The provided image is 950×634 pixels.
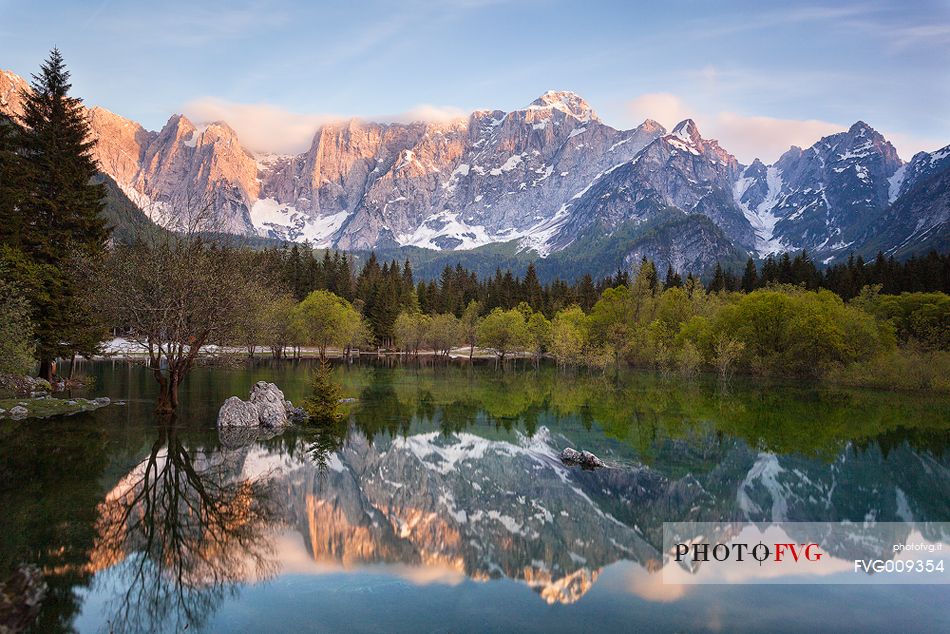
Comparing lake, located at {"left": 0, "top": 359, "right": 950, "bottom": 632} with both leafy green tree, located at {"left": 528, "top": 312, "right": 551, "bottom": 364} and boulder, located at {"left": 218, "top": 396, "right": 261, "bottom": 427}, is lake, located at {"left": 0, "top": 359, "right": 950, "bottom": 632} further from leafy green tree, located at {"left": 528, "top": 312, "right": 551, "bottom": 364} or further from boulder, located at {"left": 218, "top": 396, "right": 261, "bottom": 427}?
leafy green tree, located at {"left": 528, "top": 312, "right": 551, "bottom": 364}

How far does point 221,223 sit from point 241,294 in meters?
8.19

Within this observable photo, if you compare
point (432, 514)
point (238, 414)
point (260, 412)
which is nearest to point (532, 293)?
point (260, 412)

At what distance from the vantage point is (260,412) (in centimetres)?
3438

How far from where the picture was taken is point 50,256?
131 feet

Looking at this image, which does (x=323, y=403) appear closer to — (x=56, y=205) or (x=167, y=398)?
(x=167, y=398)

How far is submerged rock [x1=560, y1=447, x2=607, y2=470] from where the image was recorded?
84.5 feet

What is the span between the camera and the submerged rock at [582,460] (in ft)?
84.5

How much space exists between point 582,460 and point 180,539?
16.3 metres

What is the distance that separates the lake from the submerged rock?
736 millimetres

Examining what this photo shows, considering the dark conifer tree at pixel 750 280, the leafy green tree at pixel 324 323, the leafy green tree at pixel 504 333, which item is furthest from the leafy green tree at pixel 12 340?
A: the dark conifer tree at pixel 750 280

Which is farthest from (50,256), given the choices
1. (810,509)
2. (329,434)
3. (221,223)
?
(810,509)

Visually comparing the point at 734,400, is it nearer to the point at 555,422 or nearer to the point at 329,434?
the point at 555,422

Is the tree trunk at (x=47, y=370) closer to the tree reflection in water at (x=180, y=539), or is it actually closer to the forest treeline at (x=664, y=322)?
the forest treeline at (x=664, y=322)

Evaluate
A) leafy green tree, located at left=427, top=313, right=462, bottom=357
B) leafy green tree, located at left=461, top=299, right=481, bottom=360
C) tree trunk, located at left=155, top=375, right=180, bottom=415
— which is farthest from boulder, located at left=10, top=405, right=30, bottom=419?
leafy green tree, located at left=461, top=299, right=481, bottom=360
